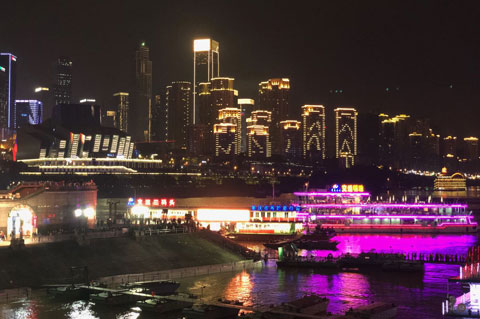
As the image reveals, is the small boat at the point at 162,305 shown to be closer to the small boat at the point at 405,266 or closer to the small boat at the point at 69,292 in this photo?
the small boat at the point at 69,292

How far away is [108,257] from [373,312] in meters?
21.2

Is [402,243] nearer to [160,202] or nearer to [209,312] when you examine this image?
[160,202]

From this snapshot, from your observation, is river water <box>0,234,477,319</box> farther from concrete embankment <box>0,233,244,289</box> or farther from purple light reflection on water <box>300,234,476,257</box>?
purple light reflection on water <box>300,234,476,257</box>

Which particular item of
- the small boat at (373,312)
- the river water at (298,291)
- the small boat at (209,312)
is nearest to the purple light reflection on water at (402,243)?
the river water at (298,291)

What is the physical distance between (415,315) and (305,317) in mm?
8977

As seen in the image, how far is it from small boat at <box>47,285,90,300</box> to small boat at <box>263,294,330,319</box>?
1276cm

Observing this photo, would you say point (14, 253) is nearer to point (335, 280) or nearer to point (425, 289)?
point (335, 280)

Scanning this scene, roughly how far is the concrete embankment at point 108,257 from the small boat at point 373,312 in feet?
59.8

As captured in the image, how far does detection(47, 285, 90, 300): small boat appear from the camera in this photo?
42750 mm

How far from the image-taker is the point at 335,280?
55469 millimetres

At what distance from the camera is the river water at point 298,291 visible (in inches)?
1578

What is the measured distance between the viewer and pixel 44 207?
5659cm

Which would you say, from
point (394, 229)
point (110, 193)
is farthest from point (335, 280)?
point (110, 193)

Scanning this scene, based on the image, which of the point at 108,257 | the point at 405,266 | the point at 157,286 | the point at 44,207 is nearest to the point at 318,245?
the point at 405,266
